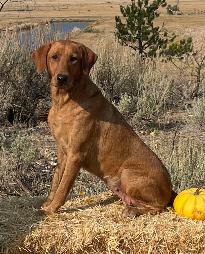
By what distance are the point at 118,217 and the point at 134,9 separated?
451 inches

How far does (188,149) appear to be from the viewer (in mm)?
6703

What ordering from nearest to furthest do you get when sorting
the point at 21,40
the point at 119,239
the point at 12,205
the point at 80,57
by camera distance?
the point at 119,239 < the point at 80,57 < the point at 12,205 < the point at 21,40

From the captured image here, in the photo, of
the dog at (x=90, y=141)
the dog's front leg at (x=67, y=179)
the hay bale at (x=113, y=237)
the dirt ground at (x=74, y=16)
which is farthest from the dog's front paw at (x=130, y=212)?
the dirt ground at (x=74, y=16)

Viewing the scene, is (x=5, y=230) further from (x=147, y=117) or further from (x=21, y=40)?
(x=21, y=40)

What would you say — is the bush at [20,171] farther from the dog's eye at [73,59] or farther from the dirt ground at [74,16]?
the dirt ground at [74,16]

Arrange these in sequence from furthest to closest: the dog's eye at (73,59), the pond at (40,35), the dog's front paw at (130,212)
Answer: the pond at (40,35) → the dog's front paw at (130,212) → the dog's eye at (73,59)

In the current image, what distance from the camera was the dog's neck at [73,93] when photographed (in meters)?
4.80

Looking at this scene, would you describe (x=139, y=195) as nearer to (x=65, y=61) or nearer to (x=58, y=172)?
(x=58, y=172)

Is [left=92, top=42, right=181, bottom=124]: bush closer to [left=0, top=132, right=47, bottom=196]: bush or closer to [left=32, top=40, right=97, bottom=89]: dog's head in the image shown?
[left=0, top=132, right=47, bottom=196]: bush

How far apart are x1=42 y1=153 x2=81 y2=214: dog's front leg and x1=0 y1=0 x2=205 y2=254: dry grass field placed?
144 millimetres

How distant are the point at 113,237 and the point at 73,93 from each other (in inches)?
51.6

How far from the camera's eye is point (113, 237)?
4.39 m

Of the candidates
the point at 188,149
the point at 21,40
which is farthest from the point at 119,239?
the point at 21,40

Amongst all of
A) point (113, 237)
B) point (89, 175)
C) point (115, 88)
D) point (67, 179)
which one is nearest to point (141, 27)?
point (115, 88)
